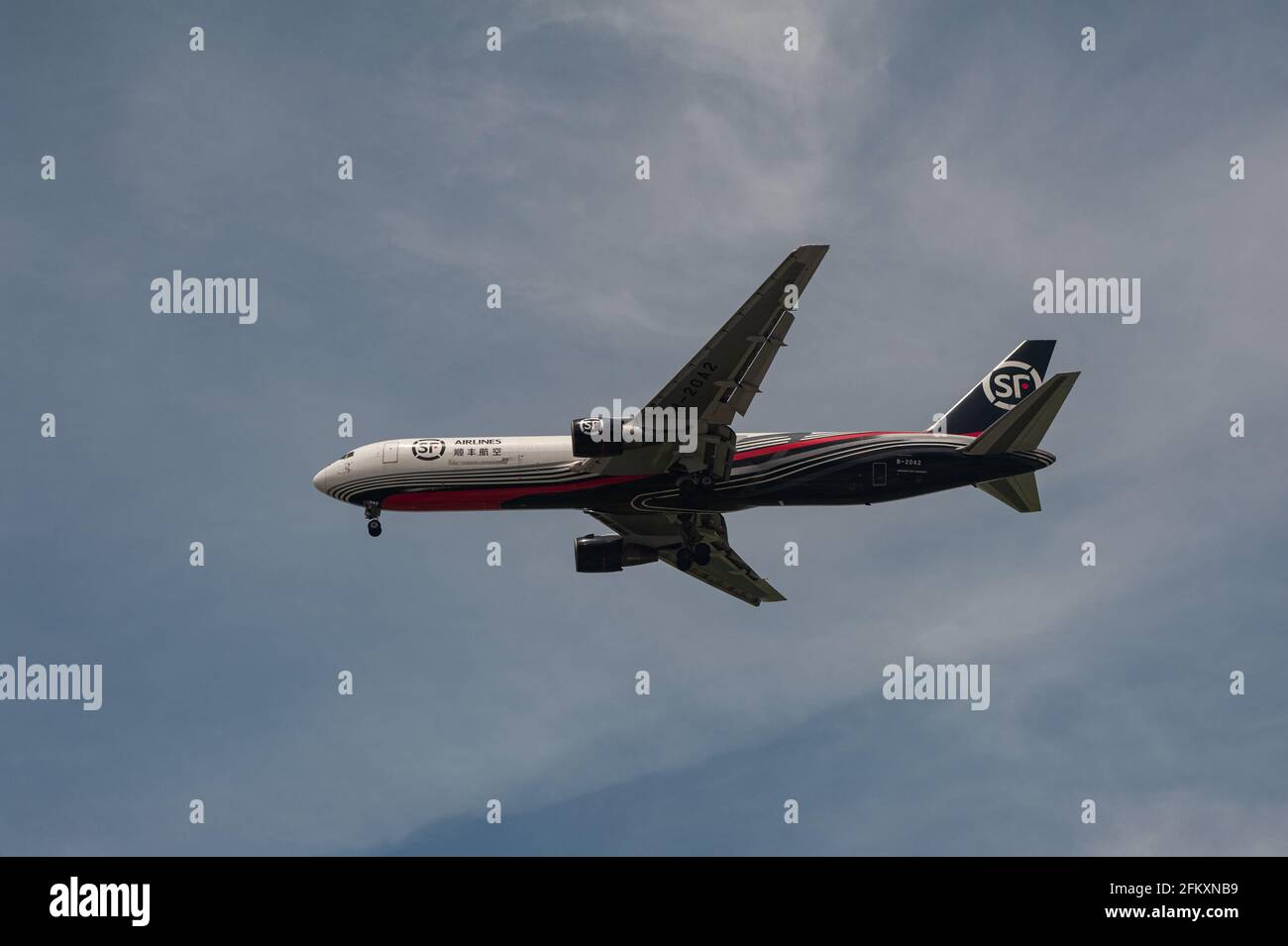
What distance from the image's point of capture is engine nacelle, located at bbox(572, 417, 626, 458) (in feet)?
191

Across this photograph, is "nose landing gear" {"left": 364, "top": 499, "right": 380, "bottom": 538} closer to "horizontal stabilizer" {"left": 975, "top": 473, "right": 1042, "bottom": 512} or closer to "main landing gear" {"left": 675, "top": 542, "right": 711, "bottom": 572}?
"main landing gear" {"left": 675, "top": 542, "right": 711, "bottom": 572}

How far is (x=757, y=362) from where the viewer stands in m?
55.6

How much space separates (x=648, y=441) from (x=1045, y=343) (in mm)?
19473

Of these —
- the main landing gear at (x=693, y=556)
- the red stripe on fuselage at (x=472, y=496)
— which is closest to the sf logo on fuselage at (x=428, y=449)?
the red stripe on fuselage at (x=472, y=496)

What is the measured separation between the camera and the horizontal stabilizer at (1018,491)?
60531 millimetres

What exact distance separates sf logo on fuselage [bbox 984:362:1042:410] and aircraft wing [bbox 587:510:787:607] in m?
13.3

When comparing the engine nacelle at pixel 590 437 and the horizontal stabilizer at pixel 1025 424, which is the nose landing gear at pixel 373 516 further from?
the horizontal stabilizer at pixel 1025 424

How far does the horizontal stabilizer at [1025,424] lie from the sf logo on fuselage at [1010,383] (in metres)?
4.87

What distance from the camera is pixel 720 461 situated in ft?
194

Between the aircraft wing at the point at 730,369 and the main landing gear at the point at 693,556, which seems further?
the main landing gear at the point at 693,556

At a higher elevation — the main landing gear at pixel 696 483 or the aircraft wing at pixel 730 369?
the aircraft wing at pixel 730 369

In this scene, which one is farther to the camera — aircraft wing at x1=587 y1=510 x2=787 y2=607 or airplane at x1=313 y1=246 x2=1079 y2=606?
aircraft wing at x1=587 y1=510 x2=787 y2=607

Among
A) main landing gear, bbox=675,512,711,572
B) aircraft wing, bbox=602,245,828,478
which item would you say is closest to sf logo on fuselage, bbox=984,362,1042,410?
aircraft wing, bbox=602,245,828,478
